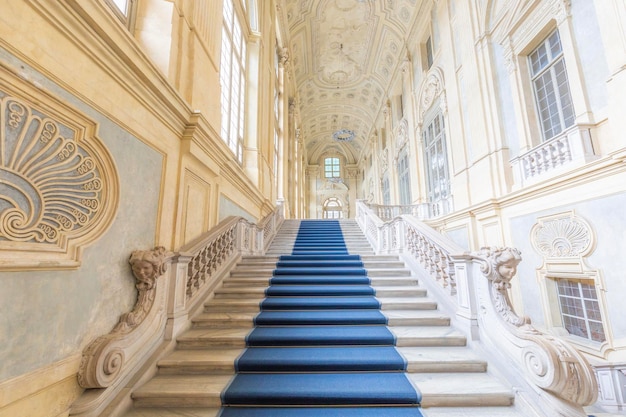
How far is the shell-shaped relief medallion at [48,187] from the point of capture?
55.9 inches

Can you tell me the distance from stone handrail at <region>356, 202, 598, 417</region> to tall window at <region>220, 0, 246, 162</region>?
181 inches

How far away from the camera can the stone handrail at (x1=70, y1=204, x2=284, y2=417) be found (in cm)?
184

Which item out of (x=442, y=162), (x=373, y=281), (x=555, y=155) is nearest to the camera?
(x=373, y=281)

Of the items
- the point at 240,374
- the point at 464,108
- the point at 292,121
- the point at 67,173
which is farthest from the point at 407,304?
the point at 292,121

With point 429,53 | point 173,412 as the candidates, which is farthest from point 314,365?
point 429,53

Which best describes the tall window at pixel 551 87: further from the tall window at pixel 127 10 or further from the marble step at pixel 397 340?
the tall window at pixel 127 10

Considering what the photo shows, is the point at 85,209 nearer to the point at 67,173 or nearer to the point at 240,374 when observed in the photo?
the point at 67,173

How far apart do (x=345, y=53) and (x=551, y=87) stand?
1192 cm

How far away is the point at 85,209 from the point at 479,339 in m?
3.50

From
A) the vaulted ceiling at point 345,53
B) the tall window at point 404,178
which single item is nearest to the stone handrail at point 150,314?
the tall window at point 404,178

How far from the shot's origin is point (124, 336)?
6.86 feet

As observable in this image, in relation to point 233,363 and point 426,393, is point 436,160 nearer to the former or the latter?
point 426,393

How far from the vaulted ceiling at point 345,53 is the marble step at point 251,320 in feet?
41.1

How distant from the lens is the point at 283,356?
8.25 feet
